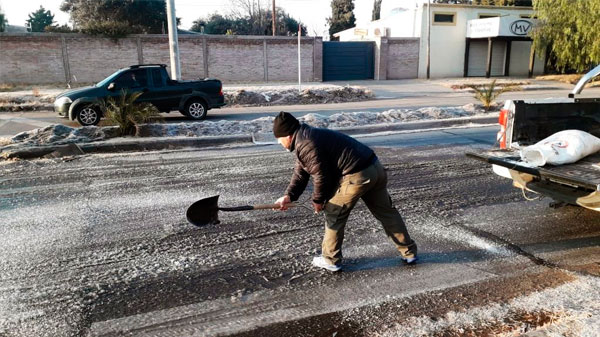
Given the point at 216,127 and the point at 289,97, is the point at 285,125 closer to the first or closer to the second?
the point at 216,127

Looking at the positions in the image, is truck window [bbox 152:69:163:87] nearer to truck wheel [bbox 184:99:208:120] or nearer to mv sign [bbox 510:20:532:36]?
truck wheel [bbox 184:99:208:120]

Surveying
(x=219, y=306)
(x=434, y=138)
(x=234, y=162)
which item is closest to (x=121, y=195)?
(x=234, y=162)

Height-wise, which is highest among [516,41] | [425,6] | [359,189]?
[425,6]

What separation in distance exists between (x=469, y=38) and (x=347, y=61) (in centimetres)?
961

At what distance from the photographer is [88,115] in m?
12.2

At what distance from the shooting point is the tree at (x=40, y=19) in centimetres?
5668

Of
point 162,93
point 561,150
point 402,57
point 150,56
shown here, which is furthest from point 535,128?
point 402,57

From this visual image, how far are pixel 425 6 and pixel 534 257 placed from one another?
103 ft

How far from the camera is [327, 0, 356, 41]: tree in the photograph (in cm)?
5447

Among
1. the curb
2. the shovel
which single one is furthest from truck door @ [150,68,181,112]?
the shovel

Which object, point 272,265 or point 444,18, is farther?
point 444,18

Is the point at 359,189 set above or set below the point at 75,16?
below

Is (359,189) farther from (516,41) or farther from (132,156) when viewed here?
(516,41)

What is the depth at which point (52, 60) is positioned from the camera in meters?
25.2
